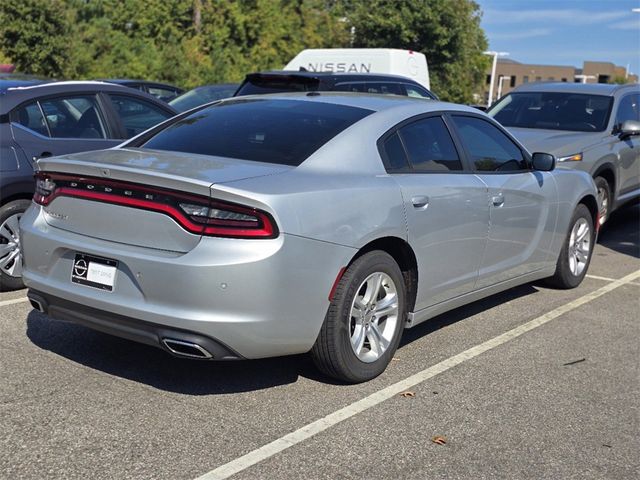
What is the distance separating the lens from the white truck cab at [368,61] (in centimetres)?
1888

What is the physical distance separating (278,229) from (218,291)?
1.36 feet

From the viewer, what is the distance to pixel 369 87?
36.2 ft

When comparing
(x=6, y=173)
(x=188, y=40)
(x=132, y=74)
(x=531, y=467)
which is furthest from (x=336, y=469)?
(x=188, y=40)

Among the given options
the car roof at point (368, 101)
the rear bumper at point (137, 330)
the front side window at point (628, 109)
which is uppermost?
the car roof at point (368, 101)

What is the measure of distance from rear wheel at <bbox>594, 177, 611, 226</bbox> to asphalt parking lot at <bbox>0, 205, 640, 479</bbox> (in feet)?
13.2

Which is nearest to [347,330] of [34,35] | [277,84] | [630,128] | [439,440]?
[439,440]

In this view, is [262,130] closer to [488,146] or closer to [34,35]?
[488,146]

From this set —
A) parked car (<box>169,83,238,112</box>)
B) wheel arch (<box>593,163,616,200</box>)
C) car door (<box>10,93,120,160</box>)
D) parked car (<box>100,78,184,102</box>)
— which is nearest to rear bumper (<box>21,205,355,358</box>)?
car door (<box>10,93,120,160</box>)

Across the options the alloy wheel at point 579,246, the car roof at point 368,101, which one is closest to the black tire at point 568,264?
Result: the alloy wheel at point 579,246

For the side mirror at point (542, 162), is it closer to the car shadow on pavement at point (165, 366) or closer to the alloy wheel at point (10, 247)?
the car shadow on pavement at point (165, 366)

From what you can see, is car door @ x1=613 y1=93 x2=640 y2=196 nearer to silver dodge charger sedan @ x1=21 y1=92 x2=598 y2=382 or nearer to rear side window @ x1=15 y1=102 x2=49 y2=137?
silver dodge charger sedan @ x1=21 y1=92 x2=598 y2=382

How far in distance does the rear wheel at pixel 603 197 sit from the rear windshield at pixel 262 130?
5.48 m

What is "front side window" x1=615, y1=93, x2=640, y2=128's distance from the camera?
33.4 feet

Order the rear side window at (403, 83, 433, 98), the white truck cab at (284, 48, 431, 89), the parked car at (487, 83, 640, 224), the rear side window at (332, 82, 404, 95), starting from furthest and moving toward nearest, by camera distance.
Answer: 1. the white truck cab at (284, 48, 431, 89)
2. the rear side window at (403, 83, 433, 98)
3. the rear side window at (332, 82, 404, 95)
4. the parked car at (487, 83, 640, 224)
